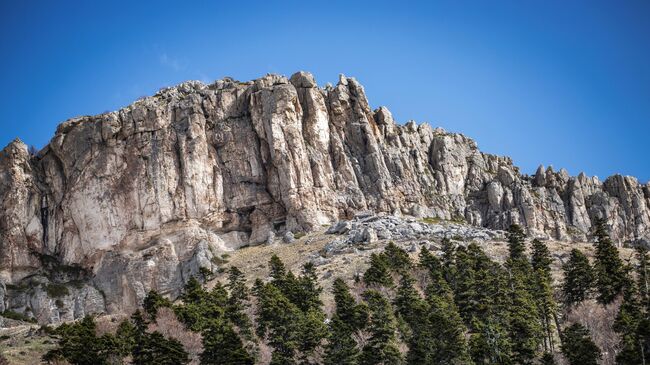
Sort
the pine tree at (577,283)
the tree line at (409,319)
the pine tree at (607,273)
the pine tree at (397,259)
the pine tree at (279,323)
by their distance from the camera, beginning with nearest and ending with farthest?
1. the tree line at (409,319)
2. the pine tree at (279,323)
3. the pine tree at (607,273)
4. the pine tree at (577,283)
5. the pine tree at (397,259)

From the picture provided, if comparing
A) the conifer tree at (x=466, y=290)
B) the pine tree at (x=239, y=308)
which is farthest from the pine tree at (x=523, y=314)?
the pine tree at (x=239, y=308)

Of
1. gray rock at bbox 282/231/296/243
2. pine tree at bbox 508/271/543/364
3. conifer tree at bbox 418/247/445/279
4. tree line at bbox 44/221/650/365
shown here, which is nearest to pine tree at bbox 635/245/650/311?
tree line at bbox 44/221/650/365

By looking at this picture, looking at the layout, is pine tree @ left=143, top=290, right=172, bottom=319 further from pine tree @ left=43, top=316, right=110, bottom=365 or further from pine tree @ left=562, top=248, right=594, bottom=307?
pine tree @ left=562, top=248, right=594, bottom=307

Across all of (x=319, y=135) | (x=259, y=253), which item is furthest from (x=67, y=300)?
(x=319, y=135)

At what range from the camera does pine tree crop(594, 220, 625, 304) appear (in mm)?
84875

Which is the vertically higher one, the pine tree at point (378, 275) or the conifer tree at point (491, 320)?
the pine tree at point (378, 275)

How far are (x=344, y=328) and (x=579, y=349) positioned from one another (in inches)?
848

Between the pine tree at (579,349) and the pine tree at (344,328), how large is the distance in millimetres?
19130

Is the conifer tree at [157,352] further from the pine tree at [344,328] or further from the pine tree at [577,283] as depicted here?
the pine tree at [577,283]

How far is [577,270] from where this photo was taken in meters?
88.4

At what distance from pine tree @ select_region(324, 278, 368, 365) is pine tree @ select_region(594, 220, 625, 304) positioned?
28.2 metres

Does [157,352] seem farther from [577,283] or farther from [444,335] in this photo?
[577,283]

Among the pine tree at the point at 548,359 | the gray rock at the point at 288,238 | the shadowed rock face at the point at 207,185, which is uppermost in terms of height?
the shadowed rock face at the point at 207,185

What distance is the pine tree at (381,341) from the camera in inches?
2667
